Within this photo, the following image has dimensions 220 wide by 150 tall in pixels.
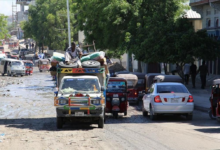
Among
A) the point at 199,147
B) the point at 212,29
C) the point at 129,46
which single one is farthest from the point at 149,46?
the point at 199,147

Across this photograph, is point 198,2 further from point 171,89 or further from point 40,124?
point 40,124

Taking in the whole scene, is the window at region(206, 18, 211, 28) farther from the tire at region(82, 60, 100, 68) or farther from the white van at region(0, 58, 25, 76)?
the white van at region(0, 58, 25, 76)

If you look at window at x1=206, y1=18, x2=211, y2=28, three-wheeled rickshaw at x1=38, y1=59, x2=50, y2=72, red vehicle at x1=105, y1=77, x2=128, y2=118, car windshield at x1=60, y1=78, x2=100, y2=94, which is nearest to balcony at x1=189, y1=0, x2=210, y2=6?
window at x1=206, y1=18, x2=211, y2=28

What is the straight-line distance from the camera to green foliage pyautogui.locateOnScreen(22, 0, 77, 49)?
9588cm

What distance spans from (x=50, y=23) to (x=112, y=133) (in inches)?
3340

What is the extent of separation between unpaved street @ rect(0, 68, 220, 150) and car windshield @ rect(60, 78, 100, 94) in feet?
4.37

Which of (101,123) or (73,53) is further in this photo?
(73,53)

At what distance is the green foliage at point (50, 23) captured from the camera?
315 feet

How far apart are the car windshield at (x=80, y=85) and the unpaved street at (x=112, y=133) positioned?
4.37ft

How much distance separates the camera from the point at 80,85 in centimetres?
1717

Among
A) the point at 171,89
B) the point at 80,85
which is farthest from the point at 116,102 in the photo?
the point at 80,85

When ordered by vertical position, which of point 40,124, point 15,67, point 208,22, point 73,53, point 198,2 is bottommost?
point 40,124

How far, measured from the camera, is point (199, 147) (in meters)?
12.0

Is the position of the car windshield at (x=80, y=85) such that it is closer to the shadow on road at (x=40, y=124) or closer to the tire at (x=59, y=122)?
the tire at (x=59, y=122)
